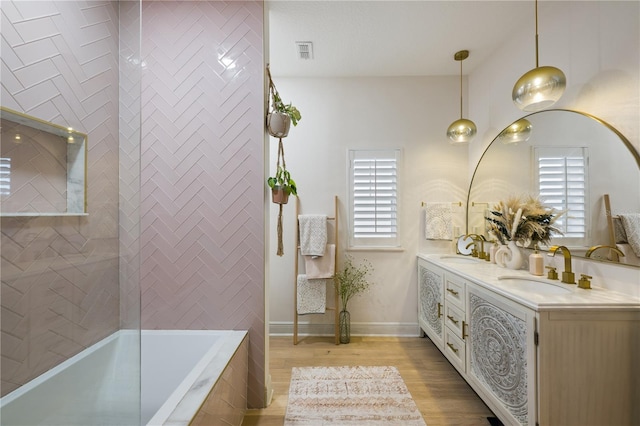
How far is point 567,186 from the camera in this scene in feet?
5.87

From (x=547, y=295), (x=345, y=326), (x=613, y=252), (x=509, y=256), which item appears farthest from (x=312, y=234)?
(x=613, y=252)

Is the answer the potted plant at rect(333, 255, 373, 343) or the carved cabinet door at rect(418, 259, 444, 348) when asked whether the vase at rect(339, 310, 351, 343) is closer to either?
the potted plant at rect(333, 255, 373, 343)

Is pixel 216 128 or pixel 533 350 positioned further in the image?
pixel 216 128

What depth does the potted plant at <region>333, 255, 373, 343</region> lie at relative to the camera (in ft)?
9.42

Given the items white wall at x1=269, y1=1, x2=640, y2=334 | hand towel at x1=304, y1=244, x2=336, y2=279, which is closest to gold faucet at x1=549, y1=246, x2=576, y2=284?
white wall at x1=269, y1=1, x2=640, y2=334

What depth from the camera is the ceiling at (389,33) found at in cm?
204

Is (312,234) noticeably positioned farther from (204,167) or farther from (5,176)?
(5,176)

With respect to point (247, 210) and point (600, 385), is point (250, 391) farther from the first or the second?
point (600, 385)

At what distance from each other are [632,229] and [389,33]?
202 centimetres

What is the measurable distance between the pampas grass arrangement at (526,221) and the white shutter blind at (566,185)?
4 cm

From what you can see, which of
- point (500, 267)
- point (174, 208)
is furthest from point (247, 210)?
point (500, 267)

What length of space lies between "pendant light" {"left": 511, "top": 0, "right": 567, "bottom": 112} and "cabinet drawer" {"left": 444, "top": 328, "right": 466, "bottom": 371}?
1.58m

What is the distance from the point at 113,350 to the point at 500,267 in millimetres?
2395

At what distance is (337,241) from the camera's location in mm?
2934
